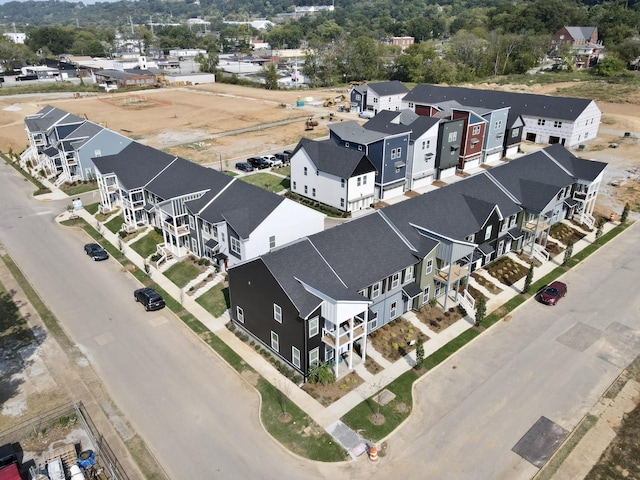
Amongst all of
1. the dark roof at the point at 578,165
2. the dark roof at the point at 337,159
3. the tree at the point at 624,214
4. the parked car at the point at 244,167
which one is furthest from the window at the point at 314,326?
the parked car at the point at 244,167

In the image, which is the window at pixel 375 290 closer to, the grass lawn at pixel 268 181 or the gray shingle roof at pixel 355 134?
the gray shingle roof at pixel 355 134

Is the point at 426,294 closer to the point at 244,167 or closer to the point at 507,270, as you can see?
the point at 507,270

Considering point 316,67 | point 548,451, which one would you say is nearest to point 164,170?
point 548,451

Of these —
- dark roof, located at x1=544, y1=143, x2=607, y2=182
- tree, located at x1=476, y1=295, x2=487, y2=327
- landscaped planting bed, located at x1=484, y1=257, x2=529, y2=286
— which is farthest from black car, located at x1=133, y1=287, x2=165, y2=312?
dark roof, located at x1=544, y1=143, x2=607, y2=182

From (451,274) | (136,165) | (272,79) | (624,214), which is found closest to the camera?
(451,274)

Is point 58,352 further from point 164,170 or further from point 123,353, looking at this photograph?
point 164,170

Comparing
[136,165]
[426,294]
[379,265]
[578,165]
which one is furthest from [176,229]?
[578,165]
